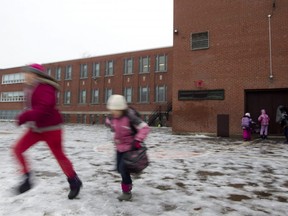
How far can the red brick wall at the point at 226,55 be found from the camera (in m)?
17.6

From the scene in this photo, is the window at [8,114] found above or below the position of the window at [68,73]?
below

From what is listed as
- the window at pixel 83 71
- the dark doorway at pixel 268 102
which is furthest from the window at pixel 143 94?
the dark doorway at pixel 268 102

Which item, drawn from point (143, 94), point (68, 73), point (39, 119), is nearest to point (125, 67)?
point (143, 94)

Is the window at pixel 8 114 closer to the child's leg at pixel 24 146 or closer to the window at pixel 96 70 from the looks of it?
the window at pixel 96 70

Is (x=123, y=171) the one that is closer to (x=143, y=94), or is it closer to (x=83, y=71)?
(x=143, y=94)

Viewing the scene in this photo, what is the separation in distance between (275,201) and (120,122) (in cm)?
257

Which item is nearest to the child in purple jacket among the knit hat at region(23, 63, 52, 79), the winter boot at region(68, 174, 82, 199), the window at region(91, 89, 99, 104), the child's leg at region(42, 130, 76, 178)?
the winter boot at region(68, 174, 82, 199)

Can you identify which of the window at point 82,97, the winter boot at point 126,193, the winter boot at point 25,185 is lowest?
the winter boot at point 126,193

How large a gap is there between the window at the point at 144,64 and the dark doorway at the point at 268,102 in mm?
22185

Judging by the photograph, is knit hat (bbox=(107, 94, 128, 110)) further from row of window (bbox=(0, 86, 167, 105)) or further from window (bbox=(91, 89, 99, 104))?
window (bbox=(91, 89, 99, 104))

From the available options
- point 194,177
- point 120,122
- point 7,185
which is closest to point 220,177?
point 194,177


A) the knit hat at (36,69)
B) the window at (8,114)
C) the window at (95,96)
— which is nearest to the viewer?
the knit hat at (36,69)

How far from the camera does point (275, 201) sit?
445 cm

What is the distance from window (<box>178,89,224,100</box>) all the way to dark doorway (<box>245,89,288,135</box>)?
5.38 feet
